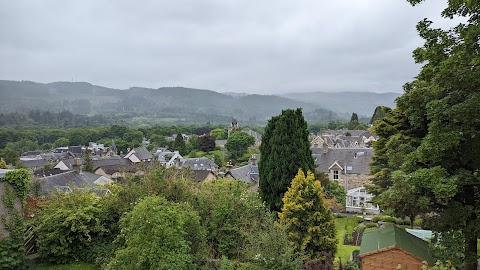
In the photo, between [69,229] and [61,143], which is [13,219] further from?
[61,143]

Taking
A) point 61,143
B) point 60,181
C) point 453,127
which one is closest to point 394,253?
point 453,127

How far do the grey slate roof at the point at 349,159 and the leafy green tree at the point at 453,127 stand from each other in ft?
92.9

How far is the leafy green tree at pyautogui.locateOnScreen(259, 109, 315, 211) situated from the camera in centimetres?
1639

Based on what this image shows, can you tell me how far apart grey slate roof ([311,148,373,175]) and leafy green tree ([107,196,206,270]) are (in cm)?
3162

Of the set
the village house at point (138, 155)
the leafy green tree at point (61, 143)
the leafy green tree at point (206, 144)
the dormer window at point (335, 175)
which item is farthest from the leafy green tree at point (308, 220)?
the leafy green tree at point (61, 143)

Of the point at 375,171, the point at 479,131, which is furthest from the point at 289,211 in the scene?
the point at 375,171

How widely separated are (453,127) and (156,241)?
8040mm

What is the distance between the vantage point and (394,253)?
38.9 feet

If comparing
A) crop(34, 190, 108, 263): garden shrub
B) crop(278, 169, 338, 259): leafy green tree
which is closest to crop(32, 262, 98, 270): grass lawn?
crop(34, 190, 108, 263): garden shrub

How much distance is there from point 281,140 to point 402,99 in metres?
6.58

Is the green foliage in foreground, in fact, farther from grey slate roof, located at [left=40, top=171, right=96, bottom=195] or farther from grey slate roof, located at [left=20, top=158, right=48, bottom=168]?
grey slate roof, located at [left=20, top=158, right=48, bottom=168]

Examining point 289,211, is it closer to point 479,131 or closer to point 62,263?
point 479,131

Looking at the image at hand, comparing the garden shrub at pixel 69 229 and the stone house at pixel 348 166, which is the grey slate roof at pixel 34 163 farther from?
the garden shrub at pixel 69 229

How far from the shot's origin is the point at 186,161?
53.7m
